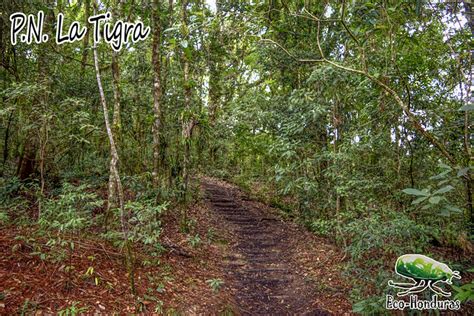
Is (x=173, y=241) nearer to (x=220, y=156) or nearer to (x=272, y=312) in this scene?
(x=272, y=312)

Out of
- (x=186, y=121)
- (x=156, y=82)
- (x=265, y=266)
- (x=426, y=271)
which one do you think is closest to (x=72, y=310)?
(x=265, y=266)

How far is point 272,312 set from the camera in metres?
5.16

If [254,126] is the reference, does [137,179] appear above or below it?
below

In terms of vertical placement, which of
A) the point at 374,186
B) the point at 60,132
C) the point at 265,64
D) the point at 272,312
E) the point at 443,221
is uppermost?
the point at 265,64

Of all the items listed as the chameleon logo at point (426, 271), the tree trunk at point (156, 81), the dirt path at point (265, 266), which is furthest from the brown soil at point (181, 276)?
the tree trunk at point (156, 81)

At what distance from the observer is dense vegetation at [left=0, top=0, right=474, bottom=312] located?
4.81 metres

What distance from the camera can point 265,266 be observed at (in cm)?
700

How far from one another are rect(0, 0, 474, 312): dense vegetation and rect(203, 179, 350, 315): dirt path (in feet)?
3.21

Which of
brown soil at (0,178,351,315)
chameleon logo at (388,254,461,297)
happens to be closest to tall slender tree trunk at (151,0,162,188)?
brown soil at (0,178,351,315)

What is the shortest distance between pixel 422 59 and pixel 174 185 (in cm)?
687

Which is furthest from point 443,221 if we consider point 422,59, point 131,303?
point 131,303

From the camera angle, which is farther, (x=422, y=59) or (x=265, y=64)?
(x=265, y=64)

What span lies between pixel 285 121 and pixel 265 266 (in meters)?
3.64

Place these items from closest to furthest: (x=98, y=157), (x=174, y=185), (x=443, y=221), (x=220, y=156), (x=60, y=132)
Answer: (x=443, y=221), (x=60, y=132), (x=174, y=185), (x=98, y=157), (x=220, y=156)
